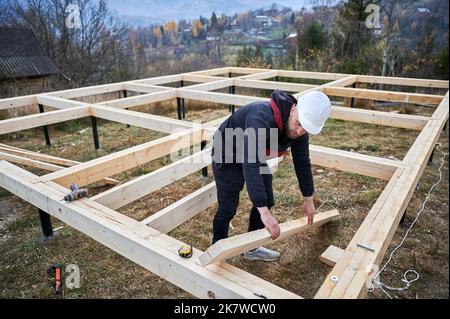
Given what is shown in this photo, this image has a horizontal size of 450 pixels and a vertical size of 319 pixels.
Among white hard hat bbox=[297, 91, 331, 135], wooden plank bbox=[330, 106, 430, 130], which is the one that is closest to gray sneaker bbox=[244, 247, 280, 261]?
white hard hat bbox=[297, 91, 331, 135]

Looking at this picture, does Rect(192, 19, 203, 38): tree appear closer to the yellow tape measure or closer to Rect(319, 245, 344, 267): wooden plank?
Rect(319, 245, 344, 267): wooden plank

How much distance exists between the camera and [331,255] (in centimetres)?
286

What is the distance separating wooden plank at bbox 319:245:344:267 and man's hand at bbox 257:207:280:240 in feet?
3.75

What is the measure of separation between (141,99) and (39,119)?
1656 millimetres

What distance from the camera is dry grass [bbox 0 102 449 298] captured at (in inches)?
104

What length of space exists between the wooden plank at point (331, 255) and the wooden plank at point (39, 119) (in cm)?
384

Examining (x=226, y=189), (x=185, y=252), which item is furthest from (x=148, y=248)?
(x=226, y=189)

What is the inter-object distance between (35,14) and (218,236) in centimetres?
1406

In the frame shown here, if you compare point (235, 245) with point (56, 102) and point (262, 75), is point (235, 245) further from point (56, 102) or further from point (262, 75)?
point (262, 75)

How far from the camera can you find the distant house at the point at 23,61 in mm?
10875

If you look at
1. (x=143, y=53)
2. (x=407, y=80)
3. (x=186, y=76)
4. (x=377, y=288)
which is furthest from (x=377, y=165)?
(x=143, y=53)

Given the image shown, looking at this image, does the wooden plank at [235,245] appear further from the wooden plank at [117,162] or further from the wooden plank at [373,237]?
the wooden plank at [117,162]

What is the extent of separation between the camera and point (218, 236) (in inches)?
98.9
